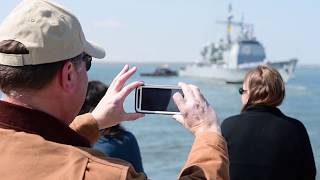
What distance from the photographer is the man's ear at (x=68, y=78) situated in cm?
170

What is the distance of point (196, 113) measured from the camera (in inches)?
74.2

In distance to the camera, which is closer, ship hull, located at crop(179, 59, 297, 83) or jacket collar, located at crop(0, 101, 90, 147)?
jacket collar, located at crop(0, 101, 90, 147)

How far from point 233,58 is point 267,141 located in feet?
232

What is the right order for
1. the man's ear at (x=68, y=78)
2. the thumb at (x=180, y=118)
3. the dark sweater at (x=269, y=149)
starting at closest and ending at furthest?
the man's ear at (x=68, y=78), the thumb at (x=180, y=118), the dark sweater at (x=269, y=149)

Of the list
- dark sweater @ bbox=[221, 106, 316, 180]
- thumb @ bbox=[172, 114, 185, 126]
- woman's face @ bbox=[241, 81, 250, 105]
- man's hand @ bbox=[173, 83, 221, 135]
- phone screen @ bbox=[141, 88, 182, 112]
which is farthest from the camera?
woman's face @ bbox=[241, 81, 250, 105]

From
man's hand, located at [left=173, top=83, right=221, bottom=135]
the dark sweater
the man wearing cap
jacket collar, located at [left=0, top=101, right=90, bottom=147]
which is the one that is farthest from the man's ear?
the dark sweater

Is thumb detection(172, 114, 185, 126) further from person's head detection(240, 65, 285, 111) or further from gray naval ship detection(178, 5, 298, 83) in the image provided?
gray naval ship detection(178, 5, 298, 83)

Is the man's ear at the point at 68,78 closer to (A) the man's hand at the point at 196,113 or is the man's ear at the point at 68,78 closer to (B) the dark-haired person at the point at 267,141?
(A) the man's hand at the point at 196,113

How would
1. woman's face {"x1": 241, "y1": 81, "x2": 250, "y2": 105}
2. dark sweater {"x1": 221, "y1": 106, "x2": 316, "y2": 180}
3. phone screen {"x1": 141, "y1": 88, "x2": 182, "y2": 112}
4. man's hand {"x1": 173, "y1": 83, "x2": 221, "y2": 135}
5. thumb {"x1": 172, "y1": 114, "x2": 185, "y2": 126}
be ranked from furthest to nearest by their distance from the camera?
woman's face {"x1": 241, "y1": 81, "x2": 250, "y2": 105} < dark sweater {"x1": 221, "y1": 106, "x2": 316, "y2": 180} < phone screen {"x1": 141, "y1": 88, "x2": 182, "y2": 112} < thumb {"x1": 172, "y1": 114, "x2": 185, "y2": 126} < man's hand {"x1": 173, "y1": 83, "x2": 221, "y2": 135}

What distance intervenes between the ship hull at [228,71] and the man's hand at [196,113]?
200 ft

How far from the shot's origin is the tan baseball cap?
1.65 m

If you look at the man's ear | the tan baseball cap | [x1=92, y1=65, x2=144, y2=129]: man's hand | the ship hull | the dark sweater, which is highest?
the tan baseball cap

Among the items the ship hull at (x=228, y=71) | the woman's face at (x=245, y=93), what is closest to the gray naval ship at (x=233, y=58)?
the ship hull at (x=228, y=71)

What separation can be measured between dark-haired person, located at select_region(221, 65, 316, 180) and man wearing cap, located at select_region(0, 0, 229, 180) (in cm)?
188
